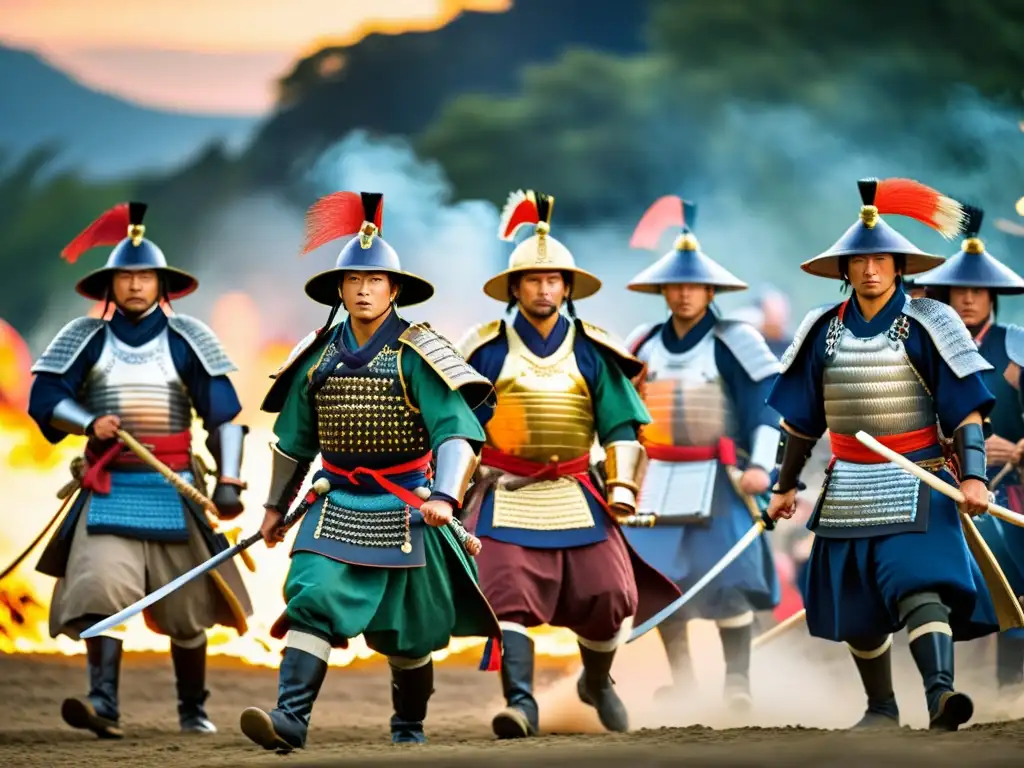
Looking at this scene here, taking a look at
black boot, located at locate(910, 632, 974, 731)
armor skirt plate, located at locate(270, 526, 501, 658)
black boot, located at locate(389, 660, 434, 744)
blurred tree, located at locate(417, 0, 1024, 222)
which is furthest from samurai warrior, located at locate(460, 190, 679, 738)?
blurred tree, located at locate(417, 0, 1024, 222)

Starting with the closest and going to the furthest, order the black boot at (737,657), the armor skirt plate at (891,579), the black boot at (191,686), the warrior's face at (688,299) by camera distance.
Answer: the armor skirt plate at (891,579), the black boot at (191,686), the black boot at (737,657), the warrior's face at (688,299)

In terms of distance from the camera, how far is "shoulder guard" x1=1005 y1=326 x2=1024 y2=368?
886 centimetres

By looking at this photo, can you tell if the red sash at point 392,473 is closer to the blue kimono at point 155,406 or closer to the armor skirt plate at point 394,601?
the armor skirt plate at point 394,601

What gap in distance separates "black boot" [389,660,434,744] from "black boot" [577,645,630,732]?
0.92 m

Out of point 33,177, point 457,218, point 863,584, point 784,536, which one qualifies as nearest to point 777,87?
point 457,218

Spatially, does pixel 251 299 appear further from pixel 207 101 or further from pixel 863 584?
pixel 863 584

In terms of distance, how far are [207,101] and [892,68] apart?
5920 millimetres

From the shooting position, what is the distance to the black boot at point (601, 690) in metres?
8.09

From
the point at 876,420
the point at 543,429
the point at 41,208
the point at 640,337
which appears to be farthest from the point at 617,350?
the point at 41,208

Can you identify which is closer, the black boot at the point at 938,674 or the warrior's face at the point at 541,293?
the black boot at the point at 938,674

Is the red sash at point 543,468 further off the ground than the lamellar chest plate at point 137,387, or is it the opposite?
the lamellar chest plate at point 137,387

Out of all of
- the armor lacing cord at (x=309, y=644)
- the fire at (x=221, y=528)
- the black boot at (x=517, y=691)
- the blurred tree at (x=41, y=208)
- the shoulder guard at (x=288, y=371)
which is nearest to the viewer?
the armor lacing cord at (x=309, y=644)

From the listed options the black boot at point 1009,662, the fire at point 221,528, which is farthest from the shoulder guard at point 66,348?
the black boot at point 1009,662

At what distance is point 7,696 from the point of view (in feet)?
34.8
